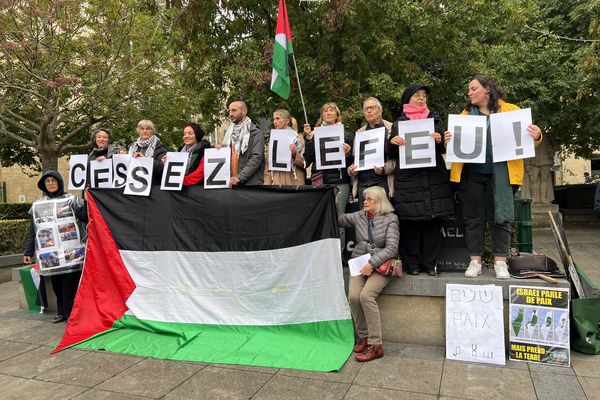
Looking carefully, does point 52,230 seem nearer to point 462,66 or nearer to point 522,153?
point 522,153

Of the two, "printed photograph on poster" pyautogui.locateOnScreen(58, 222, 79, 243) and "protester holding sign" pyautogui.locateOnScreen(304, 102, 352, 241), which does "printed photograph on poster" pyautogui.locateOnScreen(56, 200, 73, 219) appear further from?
"protester holding sign" pyautogui.locateOnScreen(304, 102, 352, 241)

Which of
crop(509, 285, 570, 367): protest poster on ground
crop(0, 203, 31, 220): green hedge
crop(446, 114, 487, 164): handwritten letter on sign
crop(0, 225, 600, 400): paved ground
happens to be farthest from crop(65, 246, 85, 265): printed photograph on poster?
crop(0, 203, 31, 220): green hedge

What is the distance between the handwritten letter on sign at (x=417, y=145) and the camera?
4461 mm

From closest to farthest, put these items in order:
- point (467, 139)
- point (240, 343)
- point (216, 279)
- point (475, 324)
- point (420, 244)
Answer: point (475, 324) < point (467, 139) < point (240, 343) < point (420, 244) < point (216, 279)

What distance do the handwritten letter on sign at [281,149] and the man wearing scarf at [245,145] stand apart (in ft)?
0.47

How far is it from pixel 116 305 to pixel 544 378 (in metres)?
4.36

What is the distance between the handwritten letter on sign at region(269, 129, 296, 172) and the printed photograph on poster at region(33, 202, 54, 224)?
2760mm

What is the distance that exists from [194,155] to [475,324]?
348 cm

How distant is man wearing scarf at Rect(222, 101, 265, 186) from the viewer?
205 inches

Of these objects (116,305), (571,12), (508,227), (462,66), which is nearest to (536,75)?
(571,12)

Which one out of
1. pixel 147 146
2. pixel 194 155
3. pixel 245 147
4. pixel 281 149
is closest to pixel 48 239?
pixel 147 146

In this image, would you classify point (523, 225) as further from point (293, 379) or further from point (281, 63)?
point (281, 63)

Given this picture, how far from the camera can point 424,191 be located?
4.53 m

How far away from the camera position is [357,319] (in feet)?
14.5
